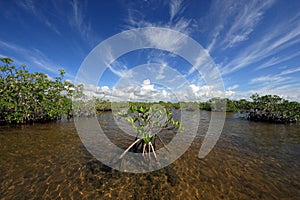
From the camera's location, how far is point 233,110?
49.9 m

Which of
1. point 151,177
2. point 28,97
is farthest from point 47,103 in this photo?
point 151,177

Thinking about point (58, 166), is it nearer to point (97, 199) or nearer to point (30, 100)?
point (97, 199)

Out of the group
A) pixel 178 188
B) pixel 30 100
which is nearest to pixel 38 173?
pixel 178 188

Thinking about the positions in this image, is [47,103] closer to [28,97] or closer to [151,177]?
[28,97]

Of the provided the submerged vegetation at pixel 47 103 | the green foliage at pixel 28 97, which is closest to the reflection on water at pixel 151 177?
the submerged vegetation at pixel 47 103

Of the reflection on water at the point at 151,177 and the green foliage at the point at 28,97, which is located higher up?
the green foliage at the point at 28,97

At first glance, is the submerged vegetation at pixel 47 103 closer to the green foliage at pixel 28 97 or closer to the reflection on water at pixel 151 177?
the green foliage at pixel 28 97

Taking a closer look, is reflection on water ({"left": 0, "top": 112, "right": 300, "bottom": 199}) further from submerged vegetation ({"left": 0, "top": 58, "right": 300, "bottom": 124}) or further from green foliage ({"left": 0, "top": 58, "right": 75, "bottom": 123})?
green foliage ({"left": 0, "top": 58, "right": 75, "bottom": 123})

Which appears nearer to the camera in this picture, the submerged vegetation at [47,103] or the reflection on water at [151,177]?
the reflection on water at [151,177]

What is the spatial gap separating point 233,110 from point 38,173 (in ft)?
182

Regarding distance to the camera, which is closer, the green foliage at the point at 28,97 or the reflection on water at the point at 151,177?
the reflection on water at the point at 151,177

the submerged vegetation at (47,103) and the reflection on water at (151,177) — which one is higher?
the submerged vegetation at (47,103)

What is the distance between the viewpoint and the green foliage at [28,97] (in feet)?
56.9

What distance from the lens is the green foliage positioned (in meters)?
17.3
